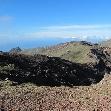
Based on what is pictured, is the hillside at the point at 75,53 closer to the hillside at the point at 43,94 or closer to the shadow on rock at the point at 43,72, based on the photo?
the shadow on rock at the point at 43,72

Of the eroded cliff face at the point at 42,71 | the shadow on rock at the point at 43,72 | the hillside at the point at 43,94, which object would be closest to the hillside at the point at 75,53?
the eroded cliff face at the point at 42,71

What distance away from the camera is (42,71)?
5434 cm

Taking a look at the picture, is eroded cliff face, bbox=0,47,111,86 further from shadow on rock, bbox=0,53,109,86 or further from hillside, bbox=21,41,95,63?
hillside, bbox=21,41,95,63

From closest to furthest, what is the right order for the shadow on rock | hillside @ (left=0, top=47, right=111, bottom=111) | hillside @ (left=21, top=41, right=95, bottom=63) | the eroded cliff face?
1. hillside @ (left=0, top=47, right=111, bottom=111)
2. the shadow on rock
3. the eroded cliff face
4. hillside @ (left=21, top=41, right=95, bottom=63)

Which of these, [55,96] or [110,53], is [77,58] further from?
[55,96]

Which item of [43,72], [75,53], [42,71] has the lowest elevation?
[75,53]

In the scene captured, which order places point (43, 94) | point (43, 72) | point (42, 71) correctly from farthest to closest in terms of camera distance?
point (42, 71), point (43, 72), point (43, 94)

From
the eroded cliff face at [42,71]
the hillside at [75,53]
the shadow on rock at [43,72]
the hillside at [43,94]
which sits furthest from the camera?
the hillside at [75,53]

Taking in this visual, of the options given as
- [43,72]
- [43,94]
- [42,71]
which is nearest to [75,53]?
[42,71]

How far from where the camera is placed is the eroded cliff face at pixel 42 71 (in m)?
46.1

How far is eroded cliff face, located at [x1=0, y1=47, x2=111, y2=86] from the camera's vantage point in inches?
1814

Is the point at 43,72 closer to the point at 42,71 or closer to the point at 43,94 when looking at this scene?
the point at 42,71

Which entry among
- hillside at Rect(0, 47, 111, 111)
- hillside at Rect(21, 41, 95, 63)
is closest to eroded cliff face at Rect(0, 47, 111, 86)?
hillside at Rect(0, 47, 111, 111)

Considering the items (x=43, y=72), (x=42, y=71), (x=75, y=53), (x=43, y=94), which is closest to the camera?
(x=43, y=94)
